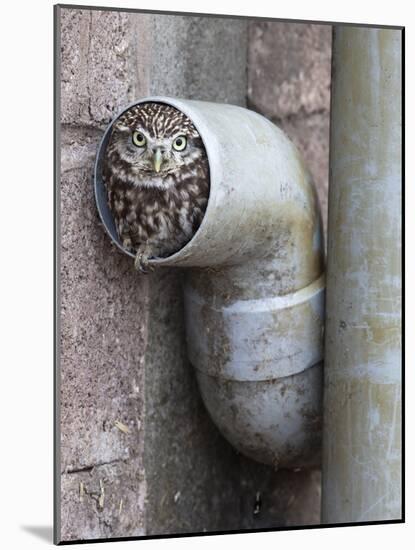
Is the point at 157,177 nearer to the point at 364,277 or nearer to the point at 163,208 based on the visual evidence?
the point at 163,208

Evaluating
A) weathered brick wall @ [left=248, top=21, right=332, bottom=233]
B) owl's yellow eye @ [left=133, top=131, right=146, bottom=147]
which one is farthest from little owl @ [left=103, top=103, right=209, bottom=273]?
weathered brick wall @ [left=248, top=21, right=332, bottom=233]

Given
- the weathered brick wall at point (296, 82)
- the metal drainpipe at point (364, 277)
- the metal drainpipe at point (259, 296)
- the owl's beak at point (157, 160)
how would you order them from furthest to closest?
the weathered brick wall at point (296, 82), the metal drainpipe at point (364, 277), the metal drainpipe at point (259, 296), the owl's beak at point (157, 160)

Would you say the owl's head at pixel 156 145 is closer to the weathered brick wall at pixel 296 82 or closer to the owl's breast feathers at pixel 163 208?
the owl's breast feathers at pixel 163 208

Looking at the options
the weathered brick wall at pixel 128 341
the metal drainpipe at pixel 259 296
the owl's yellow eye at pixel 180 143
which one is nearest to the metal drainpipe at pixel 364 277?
the metal drainpipe at pixel 259 296

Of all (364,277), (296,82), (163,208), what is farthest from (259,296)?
(296,82)

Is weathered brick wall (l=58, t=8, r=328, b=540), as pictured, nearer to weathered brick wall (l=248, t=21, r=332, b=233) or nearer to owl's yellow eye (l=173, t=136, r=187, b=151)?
weathered brick wall (l=248, t=21, r=332, b=233)

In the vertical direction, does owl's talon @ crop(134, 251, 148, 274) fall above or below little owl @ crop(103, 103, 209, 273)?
below

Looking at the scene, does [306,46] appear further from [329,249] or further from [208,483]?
[208,483]
